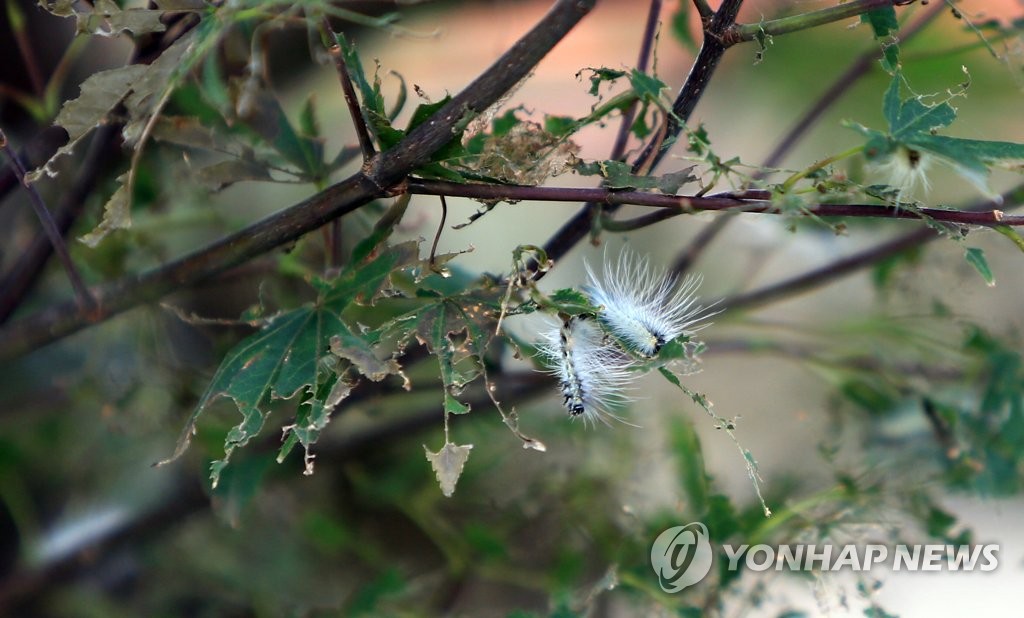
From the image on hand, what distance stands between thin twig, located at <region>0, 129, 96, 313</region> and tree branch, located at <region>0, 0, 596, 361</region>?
0.01 metres

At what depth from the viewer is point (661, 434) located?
1.16m

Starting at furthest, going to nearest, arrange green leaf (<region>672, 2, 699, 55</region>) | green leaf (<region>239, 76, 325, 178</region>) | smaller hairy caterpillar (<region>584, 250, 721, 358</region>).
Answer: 1. green leaf (<region>672, 2, 699, 55</region>)
2. green leaf (<region>239, 76, 325, 178</region>)
3. smaller hairy caterpillar (<region>584, 250, 721, 358</region>)

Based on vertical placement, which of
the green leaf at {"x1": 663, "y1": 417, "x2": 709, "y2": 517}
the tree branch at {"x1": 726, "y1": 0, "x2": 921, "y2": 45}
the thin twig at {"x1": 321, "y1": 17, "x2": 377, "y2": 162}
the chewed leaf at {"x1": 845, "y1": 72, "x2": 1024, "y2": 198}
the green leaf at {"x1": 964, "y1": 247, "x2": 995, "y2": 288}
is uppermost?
the tree branch at {"x1": 726, "y1": 0, "x2": 921, "y2": 45}

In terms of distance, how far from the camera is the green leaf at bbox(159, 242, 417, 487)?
481 millimetres

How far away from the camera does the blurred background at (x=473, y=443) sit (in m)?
0.83

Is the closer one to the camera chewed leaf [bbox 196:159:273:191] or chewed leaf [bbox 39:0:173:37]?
chewed leaf [bbox 39:0:173:37]

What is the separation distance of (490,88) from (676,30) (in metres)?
0.47

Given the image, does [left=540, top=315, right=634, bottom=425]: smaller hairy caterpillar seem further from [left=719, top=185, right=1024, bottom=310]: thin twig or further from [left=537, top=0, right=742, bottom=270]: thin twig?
[left=719, top=185, right=1024, bottom=310]: thin twig

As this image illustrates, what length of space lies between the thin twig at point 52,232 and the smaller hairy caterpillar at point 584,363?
0.30 meters

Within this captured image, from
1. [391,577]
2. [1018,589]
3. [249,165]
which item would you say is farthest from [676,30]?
[1018,589]

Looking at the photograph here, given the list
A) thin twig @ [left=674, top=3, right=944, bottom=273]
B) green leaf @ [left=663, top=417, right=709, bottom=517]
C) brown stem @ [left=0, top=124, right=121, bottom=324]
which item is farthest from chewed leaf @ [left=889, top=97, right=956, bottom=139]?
brown stem @ [left=0, top=124, right=121, bottom=324]

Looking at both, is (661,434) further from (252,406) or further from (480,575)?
(252,406)

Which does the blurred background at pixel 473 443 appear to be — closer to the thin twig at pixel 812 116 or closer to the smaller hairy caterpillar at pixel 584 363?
the thin twig at pixel 812 116

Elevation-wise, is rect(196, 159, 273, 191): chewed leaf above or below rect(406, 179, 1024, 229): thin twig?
below
